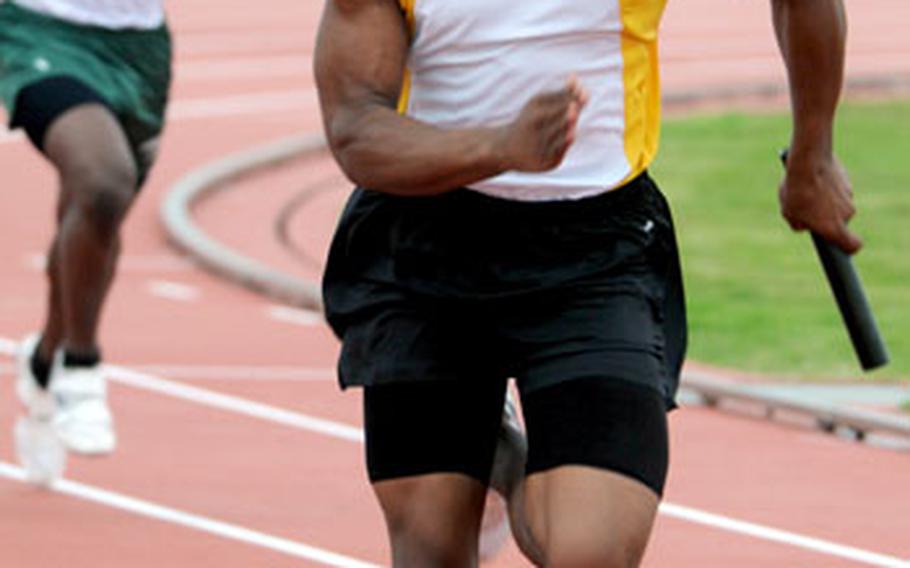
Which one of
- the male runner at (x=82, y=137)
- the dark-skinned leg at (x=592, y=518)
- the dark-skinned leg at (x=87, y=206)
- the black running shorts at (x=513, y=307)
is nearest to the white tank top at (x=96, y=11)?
the male runner at (x=82, y=137)

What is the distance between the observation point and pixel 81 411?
8.02m

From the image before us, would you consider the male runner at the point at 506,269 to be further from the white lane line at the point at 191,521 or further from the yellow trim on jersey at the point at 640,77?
the white lane line at the point at 191,521

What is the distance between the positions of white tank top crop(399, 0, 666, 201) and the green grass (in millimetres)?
5754

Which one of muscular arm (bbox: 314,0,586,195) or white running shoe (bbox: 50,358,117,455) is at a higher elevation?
muscular arm (bbox: 314,0,586,195)

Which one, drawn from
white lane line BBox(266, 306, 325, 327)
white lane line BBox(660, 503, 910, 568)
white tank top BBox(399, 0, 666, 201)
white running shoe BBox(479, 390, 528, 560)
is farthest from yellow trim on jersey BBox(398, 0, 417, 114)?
white lane line BBox(266, 306, 325, 327)

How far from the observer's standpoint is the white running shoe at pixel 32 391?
8.34 metres

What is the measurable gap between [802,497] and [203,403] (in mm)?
2512

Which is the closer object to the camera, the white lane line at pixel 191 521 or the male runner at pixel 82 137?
the white lane line at pixel 191 521

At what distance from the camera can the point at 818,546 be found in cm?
789

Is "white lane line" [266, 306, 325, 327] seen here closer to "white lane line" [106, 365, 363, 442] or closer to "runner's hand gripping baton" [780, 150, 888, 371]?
"white lane line" [106, 365, 363, 442]

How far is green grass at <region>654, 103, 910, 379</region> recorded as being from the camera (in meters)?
11.4

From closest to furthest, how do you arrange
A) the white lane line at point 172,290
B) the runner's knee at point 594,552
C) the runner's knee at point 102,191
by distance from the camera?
the runner's knee at point 594,552
the runner's knee at point 102,191
the white lane line at point 172,290

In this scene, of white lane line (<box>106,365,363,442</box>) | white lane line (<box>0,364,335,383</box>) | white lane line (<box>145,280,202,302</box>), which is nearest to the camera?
white lane line (<box>106,365,363,442</box>)

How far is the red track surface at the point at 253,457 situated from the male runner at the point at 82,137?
387 millimetres
